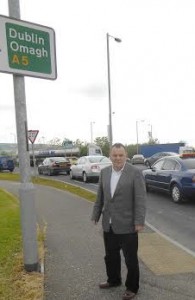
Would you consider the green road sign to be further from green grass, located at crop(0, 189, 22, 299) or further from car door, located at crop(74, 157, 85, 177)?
car door, located at crop(74, 157, 85, 177)

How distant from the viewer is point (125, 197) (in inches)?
206

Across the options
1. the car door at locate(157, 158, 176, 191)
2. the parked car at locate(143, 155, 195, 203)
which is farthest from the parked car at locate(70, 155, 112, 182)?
the car door at locate(157, 158, 176, 191)

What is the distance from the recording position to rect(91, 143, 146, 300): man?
5.19 metres

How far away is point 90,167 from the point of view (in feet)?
75.7

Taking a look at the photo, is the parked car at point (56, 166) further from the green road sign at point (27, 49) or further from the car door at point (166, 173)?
the green road sign at point (27, 49)

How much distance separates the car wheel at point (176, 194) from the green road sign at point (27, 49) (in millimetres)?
8564

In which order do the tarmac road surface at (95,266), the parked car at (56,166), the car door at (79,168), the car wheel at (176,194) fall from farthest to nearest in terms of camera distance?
the parked car at (56,166) < the car door at (79,168) < the car wheel at (176,194) < the tarmac road surface at (95,266)

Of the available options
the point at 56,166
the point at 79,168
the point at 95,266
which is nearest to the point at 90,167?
the point at 79,168

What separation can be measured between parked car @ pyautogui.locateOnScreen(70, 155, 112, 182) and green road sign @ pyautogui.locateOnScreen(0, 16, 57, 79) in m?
17.0

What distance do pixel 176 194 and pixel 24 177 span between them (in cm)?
879

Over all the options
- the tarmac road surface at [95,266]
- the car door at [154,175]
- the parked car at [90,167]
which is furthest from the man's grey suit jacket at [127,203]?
the parked car at [90,167]

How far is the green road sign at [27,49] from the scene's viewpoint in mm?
5555

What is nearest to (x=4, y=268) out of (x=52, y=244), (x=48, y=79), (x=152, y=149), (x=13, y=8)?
(x=52, y=244)

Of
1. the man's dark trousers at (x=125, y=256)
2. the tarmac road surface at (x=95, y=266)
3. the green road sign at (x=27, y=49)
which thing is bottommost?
the tarmac road surface at (x=95, y=266)
